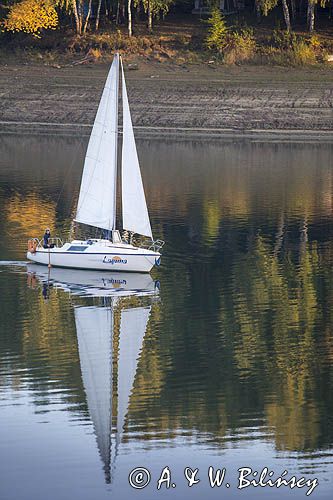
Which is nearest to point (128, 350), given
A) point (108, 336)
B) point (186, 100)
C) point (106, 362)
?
point (106, 362)

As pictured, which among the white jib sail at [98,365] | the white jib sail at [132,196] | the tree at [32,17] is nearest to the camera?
the white jib sail at [98,365]

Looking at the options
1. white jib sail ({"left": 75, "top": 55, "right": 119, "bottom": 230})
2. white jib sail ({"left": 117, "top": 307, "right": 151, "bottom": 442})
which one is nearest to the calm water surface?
white jib sail ({"left": 117, "top": 307, "right": 151, "bottom": 442})

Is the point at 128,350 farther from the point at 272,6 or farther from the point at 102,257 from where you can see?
the point at 272,6

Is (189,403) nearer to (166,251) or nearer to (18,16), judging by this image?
(166,251)

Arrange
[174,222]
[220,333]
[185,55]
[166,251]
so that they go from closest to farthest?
[220,333]
[166,251]
[174,222]
[185,55]

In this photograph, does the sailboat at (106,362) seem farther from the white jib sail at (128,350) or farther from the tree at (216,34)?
the tree at (216,34)

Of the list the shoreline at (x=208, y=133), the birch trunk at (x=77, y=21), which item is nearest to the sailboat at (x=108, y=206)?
the shoreline at (x=208, y=133)

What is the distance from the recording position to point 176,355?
3784cm

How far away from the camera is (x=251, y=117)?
91500mm

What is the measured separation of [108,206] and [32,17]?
5378 cm

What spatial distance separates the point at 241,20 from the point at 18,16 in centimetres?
1564

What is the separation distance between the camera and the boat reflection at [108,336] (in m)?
31.9

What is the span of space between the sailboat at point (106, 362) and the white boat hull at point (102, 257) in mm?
3747

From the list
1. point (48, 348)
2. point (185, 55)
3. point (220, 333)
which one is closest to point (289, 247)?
point (220, 333)
